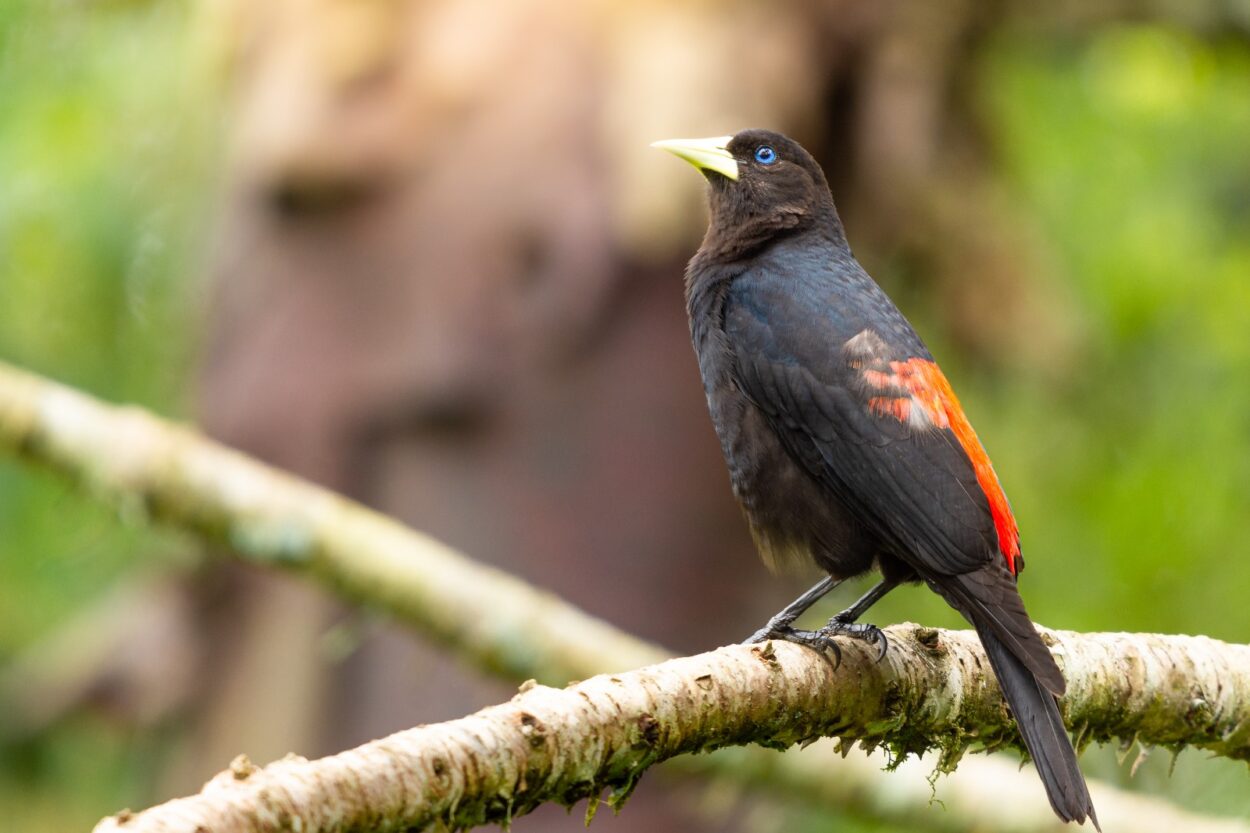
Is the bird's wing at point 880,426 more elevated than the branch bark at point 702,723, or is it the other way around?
the bird's wing at point 880,426

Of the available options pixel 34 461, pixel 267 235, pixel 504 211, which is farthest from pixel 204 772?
pixel 34 461

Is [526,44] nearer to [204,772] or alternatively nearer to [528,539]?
[528,539]

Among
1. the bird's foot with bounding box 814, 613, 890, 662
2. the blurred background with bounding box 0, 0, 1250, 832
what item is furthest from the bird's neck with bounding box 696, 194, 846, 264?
the blurred background with bounding box 0, 0, 1250, 832

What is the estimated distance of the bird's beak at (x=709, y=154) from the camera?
351 cm

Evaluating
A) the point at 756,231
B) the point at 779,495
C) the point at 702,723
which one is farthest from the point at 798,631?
the point at 756,231

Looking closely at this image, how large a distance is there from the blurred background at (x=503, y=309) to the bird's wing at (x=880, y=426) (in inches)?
137

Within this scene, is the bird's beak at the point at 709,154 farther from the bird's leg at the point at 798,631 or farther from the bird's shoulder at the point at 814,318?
the bird's leg at the point at 798,631

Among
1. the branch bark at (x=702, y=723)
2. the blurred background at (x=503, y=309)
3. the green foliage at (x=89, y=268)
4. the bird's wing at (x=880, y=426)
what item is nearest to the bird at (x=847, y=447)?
the bird's wing at (x=880, y=426)

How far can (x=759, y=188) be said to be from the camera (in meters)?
3.49

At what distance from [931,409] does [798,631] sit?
488mm

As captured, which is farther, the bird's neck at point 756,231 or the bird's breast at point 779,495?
the bird's neck at point 756,231

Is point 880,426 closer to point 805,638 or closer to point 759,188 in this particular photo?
point 805,638

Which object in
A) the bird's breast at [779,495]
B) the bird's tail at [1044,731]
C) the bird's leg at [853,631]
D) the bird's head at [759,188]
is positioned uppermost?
the bird's head at [759,188]

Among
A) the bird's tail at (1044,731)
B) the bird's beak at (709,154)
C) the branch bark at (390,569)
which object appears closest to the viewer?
the bird's tail at (1044,731)
